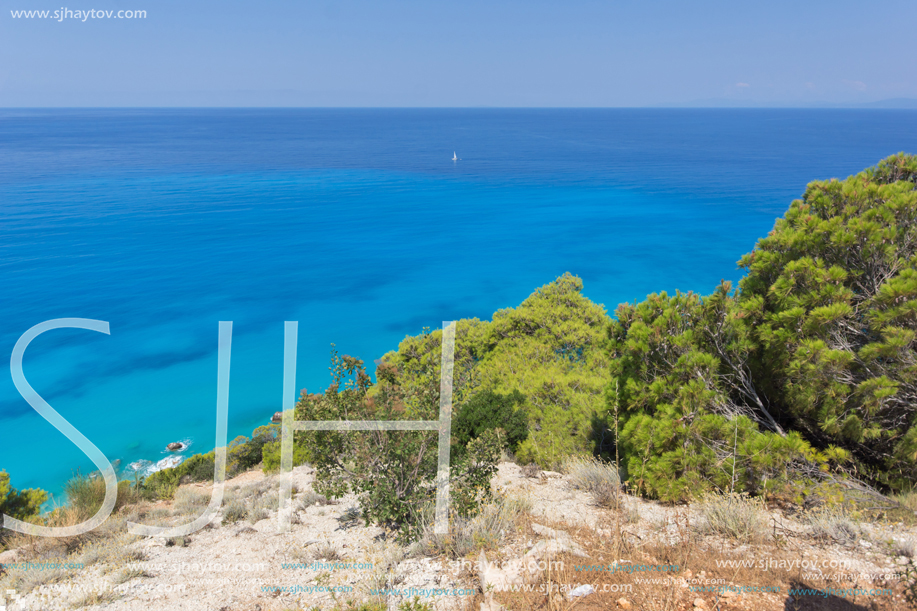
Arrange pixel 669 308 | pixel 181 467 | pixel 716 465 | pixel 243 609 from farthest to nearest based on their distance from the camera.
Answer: pixel 181 467
pixel 669 308
pixel 716 465
pixel 243 609

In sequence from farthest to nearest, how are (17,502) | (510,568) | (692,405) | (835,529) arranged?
(17,502)
(692,405)
(835,529)
(510,568)

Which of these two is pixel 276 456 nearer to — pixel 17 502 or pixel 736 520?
pixel 17 502

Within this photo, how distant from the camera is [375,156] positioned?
9656cm

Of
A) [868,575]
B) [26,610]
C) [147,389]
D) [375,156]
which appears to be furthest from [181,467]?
[375,156]

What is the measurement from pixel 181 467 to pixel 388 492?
1428 centimetres

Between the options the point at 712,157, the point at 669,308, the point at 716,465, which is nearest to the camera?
the point at 716,465

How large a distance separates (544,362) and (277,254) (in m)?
36.0

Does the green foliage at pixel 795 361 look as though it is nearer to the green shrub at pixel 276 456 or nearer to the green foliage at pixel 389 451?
the green foliage at pixel 389 451

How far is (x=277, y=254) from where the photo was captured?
44125 millimetres

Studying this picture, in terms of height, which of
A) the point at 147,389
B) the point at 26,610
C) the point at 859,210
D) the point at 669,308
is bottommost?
the point at 147,389

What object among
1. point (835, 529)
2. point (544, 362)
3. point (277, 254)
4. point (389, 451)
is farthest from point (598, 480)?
point (277, 254)

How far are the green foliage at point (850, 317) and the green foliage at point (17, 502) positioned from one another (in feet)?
44.5

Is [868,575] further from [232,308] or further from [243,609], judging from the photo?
[232,308]

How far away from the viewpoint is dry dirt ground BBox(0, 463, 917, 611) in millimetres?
3916
